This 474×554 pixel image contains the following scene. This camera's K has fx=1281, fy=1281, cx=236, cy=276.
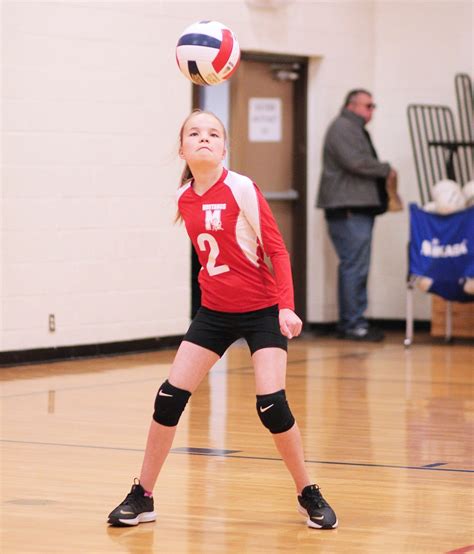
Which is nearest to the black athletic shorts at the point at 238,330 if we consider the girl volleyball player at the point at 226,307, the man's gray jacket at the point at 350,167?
the girl volleyball player at the point at 226,307

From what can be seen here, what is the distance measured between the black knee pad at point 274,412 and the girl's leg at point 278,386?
0.06 ft

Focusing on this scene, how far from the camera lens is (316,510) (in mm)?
4184

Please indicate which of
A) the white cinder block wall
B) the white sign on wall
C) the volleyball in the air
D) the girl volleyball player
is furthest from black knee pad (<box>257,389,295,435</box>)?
the white sign on wall

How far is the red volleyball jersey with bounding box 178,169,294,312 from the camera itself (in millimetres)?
4215

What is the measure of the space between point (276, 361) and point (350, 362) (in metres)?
5.18

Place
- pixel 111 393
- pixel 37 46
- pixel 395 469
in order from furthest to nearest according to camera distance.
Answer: pixel 37 46 < pixel 111 393 < pixel 395 469

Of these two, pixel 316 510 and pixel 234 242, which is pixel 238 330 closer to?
pixel 234 242

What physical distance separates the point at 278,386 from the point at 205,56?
1255 millimetres

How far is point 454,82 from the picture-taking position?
11.4 meters

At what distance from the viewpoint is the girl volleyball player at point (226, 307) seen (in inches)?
165

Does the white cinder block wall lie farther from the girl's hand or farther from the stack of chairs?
the girl's hand

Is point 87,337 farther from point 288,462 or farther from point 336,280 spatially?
point 288,462

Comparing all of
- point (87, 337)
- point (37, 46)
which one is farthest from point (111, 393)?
point (37, 46)

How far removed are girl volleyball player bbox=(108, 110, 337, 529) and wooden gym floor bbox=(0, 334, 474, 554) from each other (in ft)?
0.45
